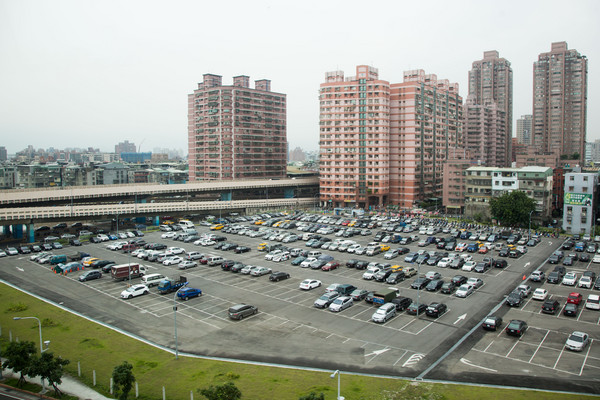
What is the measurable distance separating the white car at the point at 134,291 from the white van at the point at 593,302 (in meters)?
42.8

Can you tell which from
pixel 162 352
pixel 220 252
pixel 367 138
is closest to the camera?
pixel 162 352

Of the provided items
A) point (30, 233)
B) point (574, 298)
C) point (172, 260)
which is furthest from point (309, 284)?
point (30, 233)

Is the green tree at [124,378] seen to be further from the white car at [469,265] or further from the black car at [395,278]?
the white car at [469,265]

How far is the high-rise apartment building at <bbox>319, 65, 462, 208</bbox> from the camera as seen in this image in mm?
112125

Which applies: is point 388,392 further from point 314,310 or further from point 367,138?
point 367,138

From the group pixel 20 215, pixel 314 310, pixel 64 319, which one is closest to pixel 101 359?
pixel 64 319

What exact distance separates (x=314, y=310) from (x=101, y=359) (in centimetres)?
1804

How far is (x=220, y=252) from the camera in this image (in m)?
65.5

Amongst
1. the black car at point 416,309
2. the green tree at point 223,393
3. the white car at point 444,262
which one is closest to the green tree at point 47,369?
the green tree at point 223,393

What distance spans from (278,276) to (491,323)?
2331cm

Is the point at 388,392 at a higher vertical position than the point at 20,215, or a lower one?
lower

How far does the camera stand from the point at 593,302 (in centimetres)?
4097

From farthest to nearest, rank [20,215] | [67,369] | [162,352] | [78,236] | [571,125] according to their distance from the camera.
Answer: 1. [571,125]
2. [78,236]
3. [20,215]
4. [162,352]
5. [67,369]

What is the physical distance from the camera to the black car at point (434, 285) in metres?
45.9
